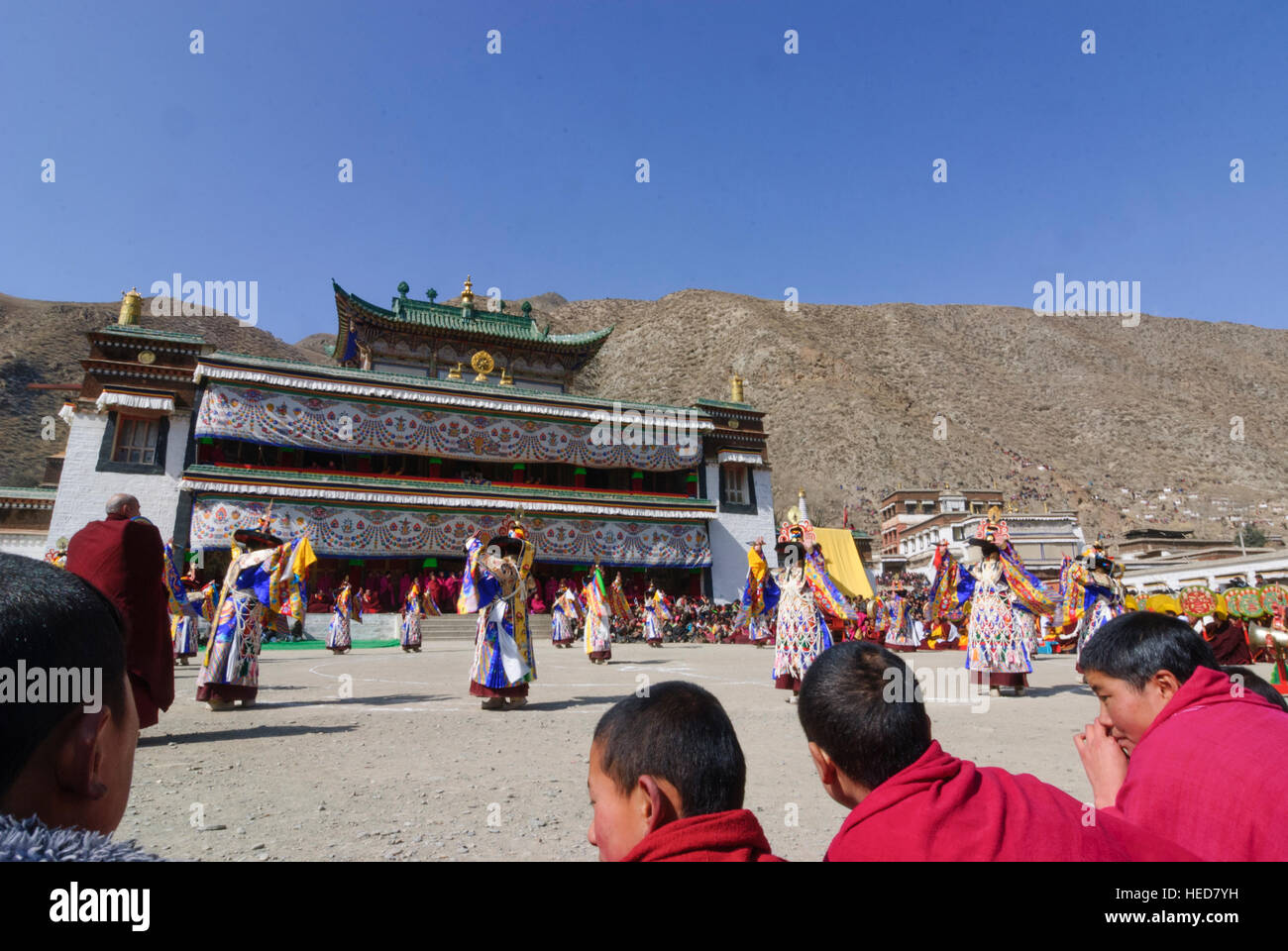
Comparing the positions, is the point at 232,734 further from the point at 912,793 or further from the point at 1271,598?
the point at 1271,598

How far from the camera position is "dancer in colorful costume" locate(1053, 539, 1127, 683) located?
33.2ft

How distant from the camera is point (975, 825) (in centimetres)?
155

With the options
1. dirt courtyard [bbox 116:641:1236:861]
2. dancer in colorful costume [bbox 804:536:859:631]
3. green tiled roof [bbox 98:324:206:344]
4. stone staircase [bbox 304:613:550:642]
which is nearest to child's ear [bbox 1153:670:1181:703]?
dirt courtyard [bbox 116:641:1236:861]

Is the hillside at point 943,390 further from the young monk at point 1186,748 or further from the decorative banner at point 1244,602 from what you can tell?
the young monk at point 1186,748

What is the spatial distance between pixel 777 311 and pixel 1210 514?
5075 centimetres

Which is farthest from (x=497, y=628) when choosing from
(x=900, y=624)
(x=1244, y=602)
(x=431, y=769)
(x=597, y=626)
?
(x=900, y=624)

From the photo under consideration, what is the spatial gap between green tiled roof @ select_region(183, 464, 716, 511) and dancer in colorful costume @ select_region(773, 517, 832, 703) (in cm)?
2022

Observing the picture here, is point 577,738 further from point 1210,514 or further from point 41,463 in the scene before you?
point 1210,514

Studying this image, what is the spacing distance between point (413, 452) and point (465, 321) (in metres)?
8.24

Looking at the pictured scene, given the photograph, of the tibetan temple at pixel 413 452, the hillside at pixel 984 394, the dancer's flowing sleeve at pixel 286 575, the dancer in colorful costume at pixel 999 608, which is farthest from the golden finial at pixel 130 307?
the hillside at pixel 984 394

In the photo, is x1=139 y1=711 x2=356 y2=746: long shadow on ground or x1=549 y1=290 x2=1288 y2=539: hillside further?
x1=549 y1=290 x2=1288 y2=539: hillside

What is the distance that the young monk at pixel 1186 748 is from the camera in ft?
5.85

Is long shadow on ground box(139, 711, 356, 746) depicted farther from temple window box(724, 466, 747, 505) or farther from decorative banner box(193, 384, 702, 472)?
temple window box(724, 466, 747, 505)

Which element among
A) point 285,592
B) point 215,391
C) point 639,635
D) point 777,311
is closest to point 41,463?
point 215,391
